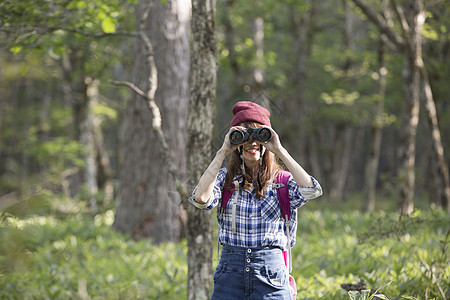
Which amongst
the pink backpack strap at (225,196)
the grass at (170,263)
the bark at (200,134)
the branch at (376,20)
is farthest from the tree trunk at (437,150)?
the pink backpack strap at (225,196)

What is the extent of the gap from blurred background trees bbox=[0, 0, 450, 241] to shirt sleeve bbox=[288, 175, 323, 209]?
1048 millimetres

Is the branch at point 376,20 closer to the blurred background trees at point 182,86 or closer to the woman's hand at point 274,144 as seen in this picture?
the blurred background trees at point 182,86

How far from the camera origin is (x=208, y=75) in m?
4.20

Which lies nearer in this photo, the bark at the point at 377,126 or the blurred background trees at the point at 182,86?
the blurred background trees at the point at 182,86

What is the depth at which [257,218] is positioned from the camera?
3.10 meters

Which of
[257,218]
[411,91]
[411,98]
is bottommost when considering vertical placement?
[257,218]

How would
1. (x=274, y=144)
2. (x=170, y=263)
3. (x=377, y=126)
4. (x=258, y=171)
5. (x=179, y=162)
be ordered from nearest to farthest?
1. (x=274, y=144)
2. (x=258, y=171)
3. (x=170, y=263)
4. (x=179, y=162)
5. (x=377, y=126)

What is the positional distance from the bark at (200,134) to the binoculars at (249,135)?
125cm

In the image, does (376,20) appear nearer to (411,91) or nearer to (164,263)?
(411,91)

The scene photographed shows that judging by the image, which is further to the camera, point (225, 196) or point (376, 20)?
point (376, 20)

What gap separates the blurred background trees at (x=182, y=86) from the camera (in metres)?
5.06

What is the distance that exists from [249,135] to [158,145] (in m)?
6.20

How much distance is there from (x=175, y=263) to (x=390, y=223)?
127 inches

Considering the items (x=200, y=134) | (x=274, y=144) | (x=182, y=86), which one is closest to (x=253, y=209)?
(x=274, y=144)
